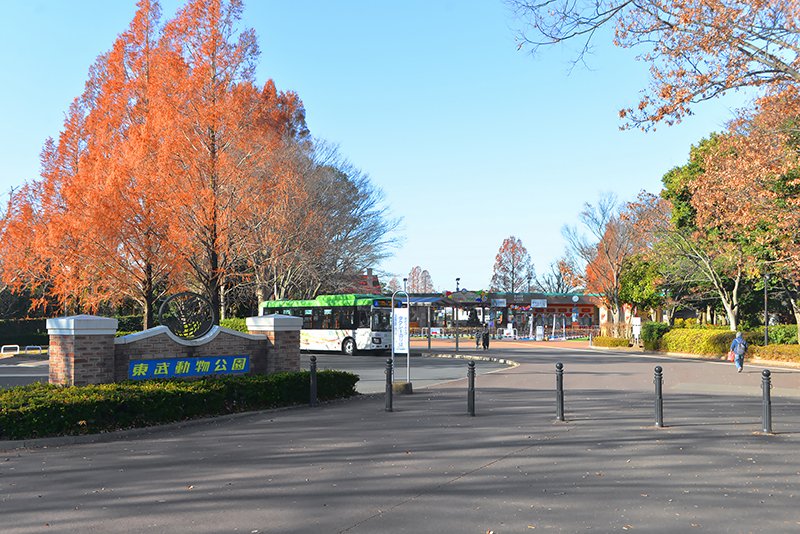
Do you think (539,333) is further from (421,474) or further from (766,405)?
(421,474)

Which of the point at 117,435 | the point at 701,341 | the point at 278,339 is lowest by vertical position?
the point at 117,435

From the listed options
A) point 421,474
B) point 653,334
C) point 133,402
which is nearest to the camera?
point 421,474

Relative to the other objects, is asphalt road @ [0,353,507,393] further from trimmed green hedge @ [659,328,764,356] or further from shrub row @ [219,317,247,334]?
trimmed green hedge @ [659,328,764,356]

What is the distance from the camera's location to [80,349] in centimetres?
1204

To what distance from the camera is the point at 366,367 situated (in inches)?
1091

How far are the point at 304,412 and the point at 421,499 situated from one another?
707 centimetres

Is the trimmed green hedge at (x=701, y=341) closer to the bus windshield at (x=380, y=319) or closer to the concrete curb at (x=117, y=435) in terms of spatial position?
the bus windshield at (x=380, y=319)

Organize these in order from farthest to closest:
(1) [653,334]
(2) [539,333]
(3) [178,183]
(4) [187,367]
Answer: (2) [539,333]
(1) [653,334]
(3) [178,183]
(4) [187,367]

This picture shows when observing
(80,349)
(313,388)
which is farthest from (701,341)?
(80,349)

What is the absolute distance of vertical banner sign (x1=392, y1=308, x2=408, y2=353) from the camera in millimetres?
18578

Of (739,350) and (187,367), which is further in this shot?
(739,350)

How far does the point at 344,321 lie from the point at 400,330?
17473mm

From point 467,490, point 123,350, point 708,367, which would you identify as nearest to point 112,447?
point 123,350

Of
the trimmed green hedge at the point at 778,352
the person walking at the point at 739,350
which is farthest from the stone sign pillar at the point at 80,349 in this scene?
the trimmed green hedge at the point at 778,352
